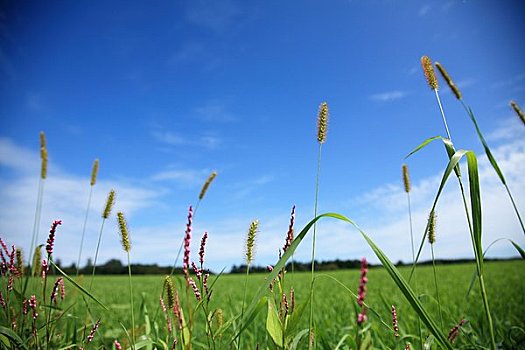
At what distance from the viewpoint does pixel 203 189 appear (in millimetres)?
2010

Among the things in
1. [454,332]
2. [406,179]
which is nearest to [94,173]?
[406,179]

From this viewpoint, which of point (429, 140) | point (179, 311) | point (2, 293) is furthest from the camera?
point (2, 293)

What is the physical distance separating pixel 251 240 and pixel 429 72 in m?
1.36

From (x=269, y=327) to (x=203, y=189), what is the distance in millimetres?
869

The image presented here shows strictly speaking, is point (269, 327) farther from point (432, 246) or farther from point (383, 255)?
point (432, 246)

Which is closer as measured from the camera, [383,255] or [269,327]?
[383,255]

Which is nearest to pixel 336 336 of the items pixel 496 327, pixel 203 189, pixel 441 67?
pixel 496 327

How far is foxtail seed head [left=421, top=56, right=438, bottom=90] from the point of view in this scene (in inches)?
77.8

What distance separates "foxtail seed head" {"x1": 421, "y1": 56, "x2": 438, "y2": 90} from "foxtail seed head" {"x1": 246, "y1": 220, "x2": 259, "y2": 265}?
4.13ft

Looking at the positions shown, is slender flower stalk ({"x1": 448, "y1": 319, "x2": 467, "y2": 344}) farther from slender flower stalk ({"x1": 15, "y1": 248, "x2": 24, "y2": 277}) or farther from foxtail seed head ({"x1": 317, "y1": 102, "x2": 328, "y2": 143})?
slender flower stalk ({"x1": 15, "y1": 248, "x2": 24, "y2": 277})

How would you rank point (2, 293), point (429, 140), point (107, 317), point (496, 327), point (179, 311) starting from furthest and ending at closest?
1. point (107, 317)
2. point (496, 327)
3. point (2, 293)
4. point (429, 140)
5. point (179, 311)

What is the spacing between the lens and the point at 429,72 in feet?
6.52

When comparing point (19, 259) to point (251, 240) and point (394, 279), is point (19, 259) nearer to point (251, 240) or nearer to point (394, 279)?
point (251, 240)

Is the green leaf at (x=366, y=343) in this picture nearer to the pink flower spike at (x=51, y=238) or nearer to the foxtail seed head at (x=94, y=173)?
the pink flower spike at (x=51, y=238)
